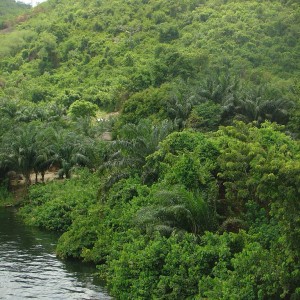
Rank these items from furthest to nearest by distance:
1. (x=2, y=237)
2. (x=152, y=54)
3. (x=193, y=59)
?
(x=152, y=54), (x=193, y=59), (x=2, y=237)

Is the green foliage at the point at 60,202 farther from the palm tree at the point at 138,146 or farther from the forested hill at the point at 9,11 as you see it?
the forested hill at the point at 9,11

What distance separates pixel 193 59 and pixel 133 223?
3045 cm

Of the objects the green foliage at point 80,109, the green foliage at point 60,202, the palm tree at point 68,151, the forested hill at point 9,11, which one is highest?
the forested hill at point 9,11

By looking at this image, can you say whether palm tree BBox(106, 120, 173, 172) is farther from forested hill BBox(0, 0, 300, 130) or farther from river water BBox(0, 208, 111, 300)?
forested hill BBox(0, 0, 300, 130)

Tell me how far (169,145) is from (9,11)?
9886cm

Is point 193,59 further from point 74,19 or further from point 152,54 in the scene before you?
point 74,19

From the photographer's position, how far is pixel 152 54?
220ft

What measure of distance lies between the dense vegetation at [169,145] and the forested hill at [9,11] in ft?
58.4

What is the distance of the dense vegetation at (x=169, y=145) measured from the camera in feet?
57.6

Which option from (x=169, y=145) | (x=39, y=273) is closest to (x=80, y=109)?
(x=169, y=145)

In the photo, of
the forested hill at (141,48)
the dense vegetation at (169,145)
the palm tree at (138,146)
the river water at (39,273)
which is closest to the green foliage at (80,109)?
the dense vegetation at (169,145)

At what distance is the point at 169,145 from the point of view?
25.3 metres

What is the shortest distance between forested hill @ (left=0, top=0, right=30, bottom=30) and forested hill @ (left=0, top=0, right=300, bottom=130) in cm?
702

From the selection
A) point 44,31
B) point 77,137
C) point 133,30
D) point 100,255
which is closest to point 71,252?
point 100,255
